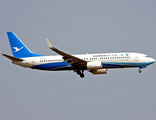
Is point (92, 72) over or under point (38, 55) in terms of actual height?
under

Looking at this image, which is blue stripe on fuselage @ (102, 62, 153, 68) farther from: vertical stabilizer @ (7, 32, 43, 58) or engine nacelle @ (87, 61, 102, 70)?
vertical stabilizer @ (7, 32, 43, 58)

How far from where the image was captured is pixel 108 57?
157ft

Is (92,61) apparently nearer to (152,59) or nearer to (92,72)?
(92,72)

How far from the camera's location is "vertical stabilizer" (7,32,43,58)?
52219mm

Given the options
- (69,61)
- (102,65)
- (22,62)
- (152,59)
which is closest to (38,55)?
(22,62)

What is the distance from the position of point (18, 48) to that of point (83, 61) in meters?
13.4

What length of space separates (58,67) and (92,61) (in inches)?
236

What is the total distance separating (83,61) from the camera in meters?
47.4

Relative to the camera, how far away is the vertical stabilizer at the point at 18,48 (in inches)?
2056

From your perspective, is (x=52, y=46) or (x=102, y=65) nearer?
(x=52, y=46)

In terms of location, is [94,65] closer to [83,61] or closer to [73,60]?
Answer: [83,61]

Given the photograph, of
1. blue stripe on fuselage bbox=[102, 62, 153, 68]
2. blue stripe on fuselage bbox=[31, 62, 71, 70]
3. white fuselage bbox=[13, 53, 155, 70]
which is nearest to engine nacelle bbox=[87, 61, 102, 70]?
white fuselage bbox=[13, 53, 155, 70]

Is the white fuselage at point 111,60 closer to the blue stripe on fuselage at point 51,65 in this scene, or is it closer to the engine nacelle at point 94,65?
the blue stripe on fuselage at point 51,65

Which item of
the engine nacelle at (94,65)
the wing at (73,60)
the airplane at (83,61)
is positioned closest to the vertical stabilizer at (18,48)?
the airplane at (83,61)
